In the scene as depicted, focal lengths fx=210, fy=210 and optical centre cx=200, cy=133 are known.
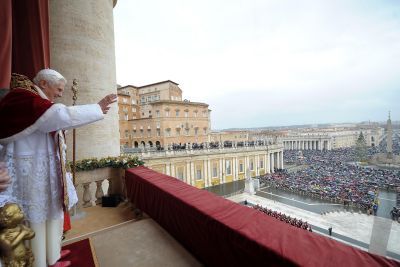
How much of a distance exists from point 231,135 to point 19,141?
151 ft

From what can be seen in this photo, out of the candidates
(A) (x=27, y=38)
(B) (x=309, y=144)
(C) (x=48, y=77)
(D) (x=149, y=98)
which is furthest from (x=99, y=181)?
(B) (x=309, y=144)

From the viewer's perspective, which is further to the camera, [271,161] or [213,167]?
[271,161]

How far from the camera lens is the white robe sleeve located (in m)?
1.70

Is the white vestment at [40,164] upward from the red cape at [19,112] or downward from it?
downward

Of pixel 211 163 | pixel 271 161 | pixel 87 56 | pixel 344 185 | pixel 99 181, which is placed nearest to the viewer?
pixel 99 181

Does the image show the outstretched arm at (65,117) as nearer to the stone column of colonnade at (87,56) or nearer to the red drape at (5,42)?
the red drape at (5,42)

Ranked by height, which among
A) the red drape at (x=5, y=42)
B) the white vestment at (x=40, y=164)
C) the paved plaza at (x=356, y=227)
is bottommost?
the paved plaza at (x=356, y=227)

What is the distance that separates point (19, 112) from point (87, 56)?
283 inches

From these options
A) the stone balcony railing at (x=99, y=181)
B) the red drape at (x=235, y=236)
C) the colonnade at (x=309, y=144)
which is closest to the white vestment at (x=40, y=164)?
the red drape at (x=235, y=236)

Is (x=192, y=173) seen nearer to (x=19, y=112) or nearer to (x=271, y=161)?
(x=271, y=161)

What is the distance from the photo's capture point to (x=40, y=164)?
192cm

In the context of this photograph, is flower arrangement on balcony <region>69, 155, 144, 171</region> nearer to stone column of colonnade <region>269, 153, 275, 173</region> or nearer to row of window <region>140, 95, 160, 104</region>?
row of window <region>140, 95, 160, 104</region>

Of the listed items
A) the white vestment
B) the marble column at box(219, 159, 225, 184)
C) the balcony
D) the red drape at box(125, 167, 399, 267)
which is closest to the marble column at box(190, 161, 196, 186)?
the marble column at box(219, 159, 225, 184)

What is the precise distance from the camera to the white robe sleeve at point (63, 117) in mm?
1704
